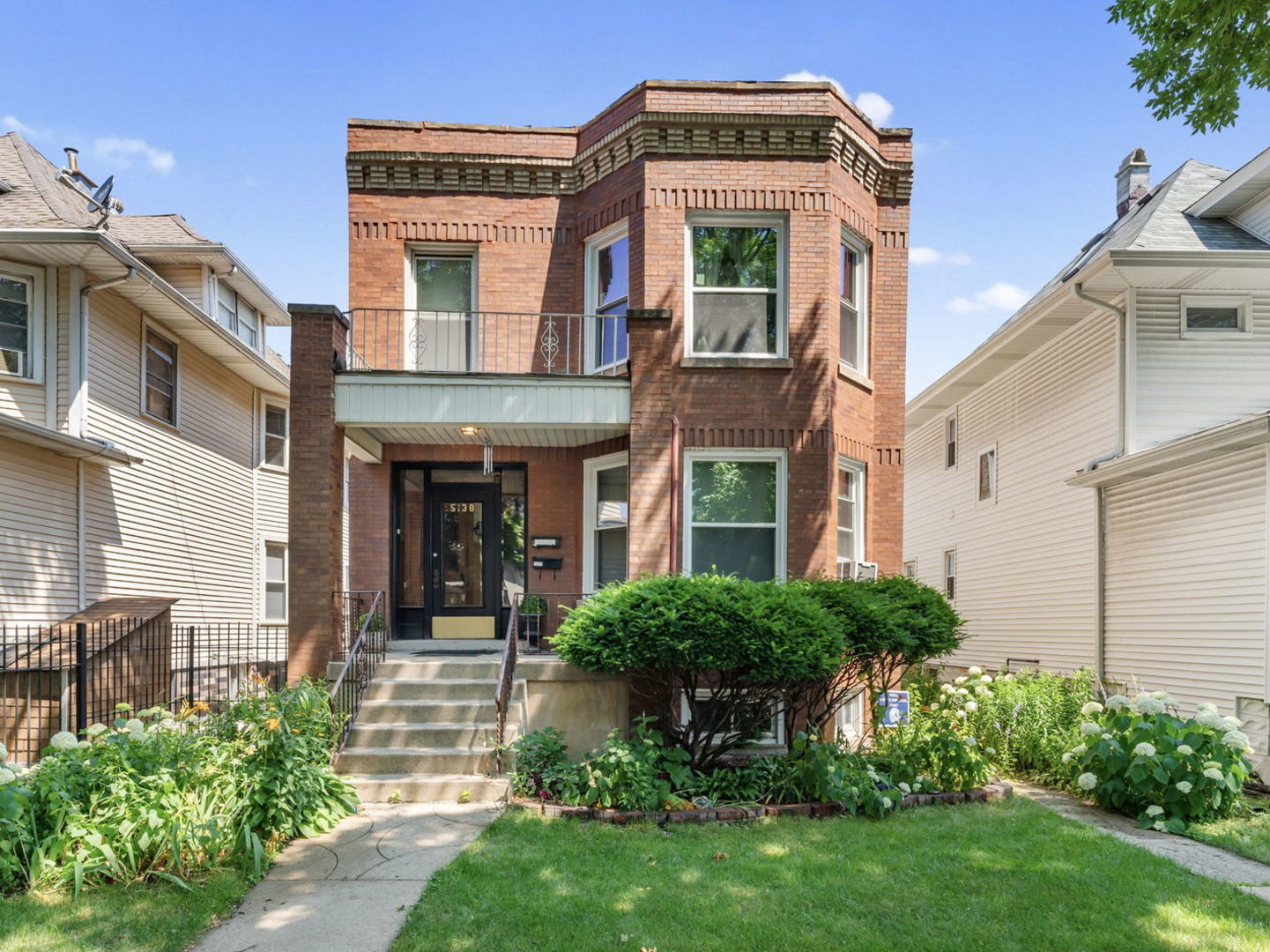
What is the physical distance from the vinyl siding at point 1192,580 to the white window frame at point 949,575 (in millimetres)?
5599

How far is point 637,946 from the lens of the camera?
4570 millimetres

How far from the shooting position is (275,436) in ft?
62.2

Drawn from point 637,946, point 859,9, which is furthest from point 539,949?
point 859,9

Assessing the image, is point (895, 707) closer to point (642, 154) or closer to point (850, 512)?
point (850, 512)

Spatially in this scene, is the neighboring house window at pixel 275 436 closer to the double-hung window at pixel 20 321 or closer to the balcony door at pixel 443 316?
the double-hung window at pixel 20 321

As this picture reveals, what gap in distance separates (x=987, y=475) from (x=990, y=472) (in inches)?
6.5

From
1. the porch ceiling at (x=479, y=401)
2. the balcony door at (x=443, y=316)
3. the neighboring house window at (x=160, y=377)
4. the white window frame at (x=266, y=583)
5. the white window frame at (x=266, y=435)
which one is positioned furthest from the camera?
the white window frame at (x=266, y=435)

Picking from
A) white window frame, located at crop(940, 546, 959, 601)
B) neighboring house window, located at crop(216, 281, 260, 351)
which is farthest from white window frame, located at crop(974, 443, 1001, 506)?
neighboring house window, located at crop(216, 281, 260, 351)

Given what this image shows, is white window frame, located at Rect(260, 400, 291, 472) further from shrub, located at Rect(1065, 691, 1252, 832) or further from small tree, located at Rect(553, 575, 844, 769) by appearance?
shrub, located at Rect(1065, 691, 1252, 832)

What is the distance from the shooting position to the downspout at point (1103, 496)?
448 inches

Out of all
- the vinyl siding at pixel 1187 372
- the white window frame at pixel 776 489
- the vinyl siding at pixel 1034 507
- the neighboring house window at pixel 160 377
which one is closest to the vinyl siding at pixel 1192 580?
the vinyl siding at pixel 1034 507

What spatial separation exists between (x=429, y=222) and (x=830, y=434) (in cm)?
599

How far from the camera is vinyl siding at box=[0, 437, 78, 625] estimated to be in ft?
35.0

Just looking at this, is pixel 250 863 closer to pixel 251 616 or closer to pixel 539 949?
pixel 539 949
